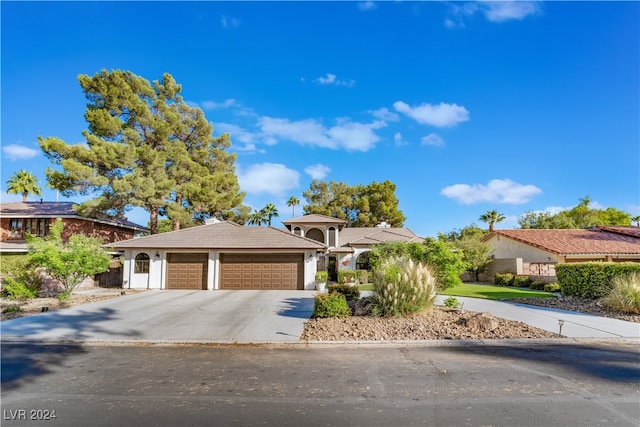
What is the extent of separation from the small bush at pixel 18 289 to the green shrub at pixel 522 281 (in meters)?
28.0

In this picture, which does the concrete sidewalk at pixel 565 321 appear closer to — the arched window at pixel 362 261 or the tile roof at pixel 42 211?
the arched window at pixel 362 261

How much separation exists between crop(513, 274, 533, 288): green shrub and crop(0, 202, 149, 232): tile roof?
104 feet

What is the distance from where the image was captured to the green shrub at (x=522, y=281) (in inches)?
953

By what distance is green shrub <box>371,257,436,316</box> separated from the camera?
11031 mm

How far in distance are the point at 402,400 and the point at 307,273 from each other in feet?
57.9

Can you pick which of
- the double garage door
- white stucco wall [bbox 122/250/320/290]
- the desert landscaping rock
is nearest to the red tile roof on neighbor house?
white stucco wall [bbox 122/250/320/290]

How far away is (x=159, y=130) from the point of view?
99.4ft

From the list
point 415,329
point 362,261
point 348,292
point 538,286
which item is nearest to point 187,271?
point 348,292

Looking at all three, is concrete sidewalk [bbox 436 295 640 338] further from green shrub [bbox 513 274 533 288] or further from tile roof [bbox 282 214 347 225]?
tile roof [bbox 282 214 347 225]

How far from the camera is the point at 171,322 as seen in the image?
11.8m

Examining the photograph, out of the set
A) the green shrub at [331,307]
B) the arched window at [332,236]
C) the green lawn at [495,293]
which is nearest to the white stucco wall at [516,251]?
the green lawn at [495,293]

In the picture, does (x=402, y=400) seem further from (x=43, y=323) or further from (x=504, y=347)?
(x=43, y=323)

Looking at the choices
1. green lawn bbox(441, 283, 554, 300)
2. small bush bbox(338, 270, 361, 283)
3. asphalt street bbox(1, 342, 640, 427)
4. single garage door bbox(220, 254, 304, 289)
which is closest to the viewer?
asphalt street bbox(1, 342, 640, 427)

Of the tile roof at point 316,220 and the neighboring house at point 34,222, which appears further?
the tile roof at point 316,220
